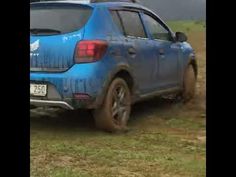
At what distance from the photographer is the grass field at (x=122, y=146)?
4203 mm

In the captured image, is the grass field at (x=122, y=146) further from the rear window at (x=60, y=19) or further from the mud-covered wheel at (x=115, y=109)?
the rear window at (x=60, y=19)

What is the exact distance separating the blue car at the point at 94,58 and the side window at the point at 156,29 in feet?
0.29

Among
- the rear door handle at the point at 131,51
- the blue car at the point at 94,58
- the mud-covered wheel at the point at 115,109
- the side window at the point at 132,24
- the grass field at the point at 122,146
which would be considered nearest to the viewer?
the grass field at the point at 122,146

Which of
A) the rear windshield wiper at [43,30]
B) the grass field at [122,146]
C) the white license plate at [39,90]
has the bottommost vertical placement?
the grass field at [122,146]

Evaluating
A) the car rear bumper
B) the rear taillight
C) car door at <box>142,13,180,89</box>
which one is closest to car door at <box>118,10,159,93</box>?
car door at <box>142,13,180,89</box>

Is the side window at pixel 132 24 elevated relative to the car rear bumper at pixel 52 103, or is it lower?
elevated

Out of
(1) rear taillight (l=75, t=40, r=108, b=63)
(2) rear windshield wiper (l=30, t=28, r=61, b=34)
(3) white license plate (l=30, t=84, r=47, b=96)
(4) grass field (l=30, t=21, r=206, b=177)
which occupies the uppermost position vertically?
(2) rear windshield wiper (l=30, t=28, r=61, b=34)

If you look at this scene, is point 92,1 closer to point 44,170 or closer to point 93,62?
point 93,62

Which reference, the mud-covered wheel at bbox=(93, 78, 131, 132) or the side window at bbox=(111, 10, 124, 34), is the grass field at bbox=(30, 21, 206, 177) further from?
the side window at bbox=(111, 10, 124, 34)

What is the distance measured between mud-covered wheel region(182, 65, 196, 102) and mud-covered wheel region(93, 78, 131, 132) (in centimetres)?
198

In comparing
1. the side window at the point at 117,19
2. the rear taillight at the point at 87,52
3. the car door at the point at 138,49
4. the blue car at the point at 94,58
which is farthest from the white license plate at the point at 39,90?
the side window at the point at 117,19

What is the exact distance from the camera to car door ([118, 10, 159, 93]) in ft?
19.5
